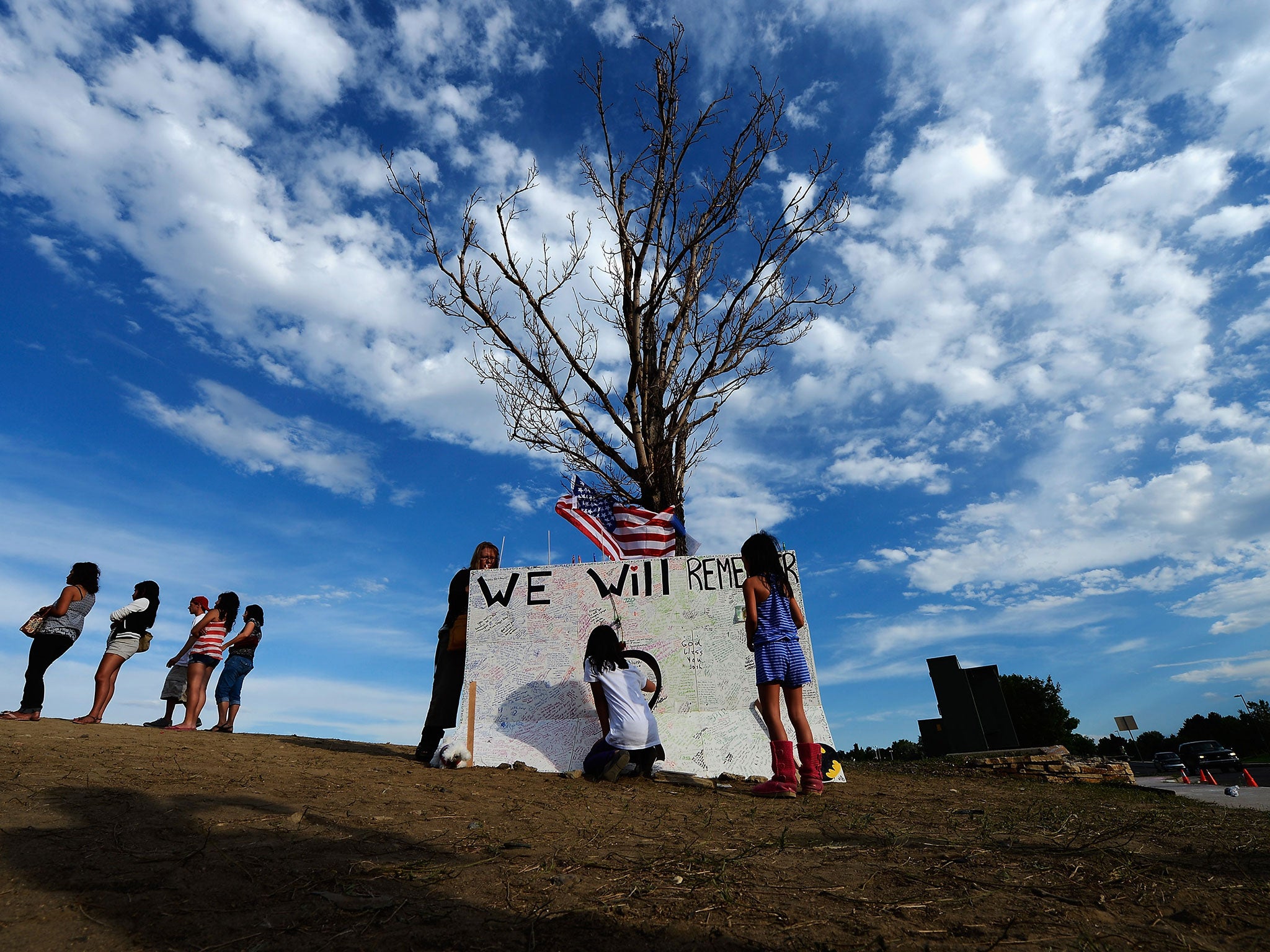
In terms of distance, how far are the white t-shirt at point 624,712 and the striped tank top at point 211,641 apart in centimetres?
561

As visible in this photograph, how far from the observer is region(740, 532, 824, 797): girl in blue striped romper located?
17.3 ft

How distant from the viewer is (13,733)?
6.12 meters

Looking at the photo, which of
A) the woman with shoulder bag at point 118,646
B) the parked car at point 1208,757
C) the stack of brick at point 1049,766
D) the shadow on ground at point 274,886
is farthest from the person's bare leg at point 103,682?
the parked car at point 1208,757

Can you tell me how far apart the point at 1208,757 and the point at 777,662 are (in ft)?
91.1

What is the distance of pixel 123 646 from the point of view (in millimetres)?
8141

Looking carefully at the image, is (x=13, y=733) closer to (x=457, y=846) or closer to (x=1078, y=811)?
(x=457, y=846)

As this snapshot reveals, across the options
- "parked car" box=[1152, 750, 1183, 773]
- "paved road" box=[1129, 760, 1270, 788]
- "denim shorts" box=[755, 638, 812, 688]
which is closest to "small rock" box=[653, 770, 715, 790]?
"denim shorts" box=[755, 638, 812, 688]

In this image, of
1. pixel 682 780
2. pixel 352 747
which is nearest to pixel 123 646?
pixel 352 747

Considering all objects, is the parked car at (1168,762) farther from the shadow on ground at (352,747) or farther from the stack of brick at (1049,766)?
the shadow on ground at (352,747)

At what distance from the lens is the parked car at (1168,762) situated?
25844 millimetres

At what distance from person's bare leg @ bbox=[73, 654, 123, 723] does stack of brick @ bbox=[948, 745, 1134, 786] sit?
430 inches

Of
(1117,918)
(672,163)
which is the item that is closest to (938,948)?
(1117,918)

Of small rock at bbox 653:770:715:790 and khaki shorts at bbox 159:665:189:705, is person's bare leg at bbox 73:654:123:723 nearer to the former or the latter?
khaki shorts at bbox 159:665:189:705

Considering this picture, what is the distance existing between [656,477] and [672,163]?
5735 mm
